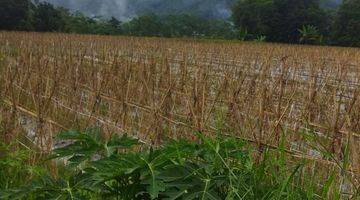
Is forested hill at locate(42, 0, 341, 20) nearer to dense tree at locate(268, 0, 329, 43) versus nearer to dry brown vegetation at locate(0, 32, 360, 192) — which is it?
dense tree at locate(268, 0, 329, 43)

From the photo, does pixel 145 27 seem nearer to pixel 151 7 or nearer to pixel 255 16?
pixel 255 16

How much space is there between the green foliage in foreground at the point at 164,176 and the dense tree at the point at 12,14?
142 feet

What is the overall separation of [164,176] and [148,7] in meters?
156

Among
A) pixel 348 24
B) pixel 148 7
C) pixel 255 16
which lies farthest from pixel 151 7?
pixel 348 24

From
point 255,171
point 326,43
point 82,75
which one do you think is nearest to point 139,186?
point 255,171

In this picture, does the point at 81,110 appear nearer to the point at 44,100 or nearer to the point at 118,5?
the point at 44,100

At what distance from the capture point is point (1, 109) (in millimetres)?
4512

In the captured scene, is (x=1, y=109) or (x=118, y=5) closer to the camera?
(x=1, y=109)

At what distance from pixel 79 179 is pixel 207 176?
1.74 ft

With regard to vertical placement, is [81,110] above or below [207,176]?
below

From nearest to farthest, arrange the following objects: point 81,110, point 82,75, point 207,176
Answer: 1. point 207,176
2. point 81,110
3. point 82,75

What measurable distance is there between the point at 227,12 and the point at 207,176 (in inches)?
6038

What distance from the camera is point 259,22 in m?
54.0

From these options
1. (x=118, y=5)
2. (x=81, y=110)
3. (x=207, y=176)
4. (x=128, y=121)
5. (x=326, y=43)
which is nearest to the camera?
(x=207, y=176)
